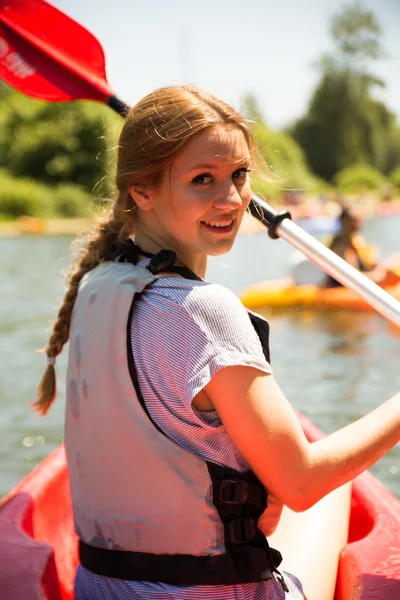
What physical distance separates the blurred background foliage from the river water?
9.68m

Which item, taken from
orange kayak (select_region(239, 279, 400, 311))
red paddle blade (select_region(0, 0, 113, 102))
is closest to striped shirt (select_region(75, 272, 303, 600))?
red paddle blade (select_region(0, 0, 113, 102))

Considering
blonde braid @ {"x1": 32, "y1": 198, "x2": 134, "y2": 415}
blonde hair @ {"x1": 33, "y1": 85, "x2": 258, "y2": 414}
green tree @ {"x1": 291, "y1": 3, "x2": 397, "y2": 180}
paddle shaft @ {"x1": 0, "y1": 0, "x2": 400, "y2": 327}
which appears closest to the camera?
blonde hair @ {"x1": 33, "y1": 85, "x2": 258, "y2": 414}

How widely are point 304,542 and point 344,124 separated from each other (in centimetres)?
3698

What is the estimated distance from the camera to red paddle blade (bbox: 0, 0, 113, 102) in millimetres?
2111

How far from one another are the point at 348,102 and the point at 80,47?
118 feet

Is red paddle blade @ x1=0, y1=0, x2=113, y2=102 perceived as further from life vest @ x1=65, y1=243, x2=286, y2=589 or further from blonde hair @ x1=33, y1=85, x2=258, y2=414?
life vest @ x1=65, y1=243, x2=286, y2=589

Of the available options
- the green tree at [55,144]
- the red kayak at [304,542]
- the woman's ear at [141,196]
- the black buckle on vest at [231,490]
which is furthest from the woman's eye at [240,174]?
the green tree at [55,144]

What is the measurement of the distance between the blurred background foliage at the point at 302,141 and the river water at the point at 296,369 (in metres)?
9.68

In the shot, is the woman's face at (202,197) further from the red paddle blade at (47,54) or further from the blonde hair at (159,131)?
the red paddle blade at (47,54)

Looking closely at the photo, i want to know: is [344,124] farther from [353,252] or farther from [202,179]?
[202,179]

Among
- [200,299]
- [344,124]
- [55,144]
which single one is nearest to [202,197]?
[200,299]

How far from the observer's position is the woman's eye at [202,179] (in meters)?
1.21

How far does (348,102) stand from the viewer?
36562mm

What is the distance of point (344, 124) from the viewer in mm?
36969
